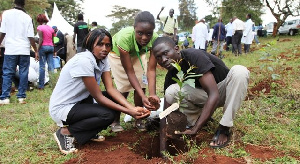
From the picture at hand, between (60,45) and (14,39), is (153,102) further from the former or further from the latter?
(60,45)

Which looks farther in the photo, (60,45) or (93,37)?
(60,45)

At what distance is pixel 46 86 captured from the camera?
5.96m

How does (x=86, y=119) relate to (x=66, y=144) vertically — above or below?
above

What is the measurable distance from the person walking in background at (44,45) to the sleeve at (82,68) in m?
3.63

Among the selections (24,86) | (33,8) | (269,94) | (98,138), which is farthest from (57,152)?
(33,8)

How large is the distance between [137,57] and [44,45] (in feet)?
12.2

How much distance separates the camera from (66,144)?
2.31 metres

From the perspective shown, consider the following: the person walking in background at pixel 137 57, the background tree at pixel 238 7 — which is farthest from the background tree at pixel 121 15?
the person walking in background at pixel 137 57

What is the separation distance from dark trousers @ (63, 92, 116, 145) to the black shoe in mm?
58

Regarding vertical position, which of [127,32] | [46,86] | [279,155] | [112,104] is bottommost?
[46,86]

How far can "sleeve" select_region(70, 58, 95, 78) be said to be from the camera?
215 centimetres

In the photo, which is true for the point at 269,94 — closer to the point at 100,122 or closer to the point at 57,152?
the point at 100,122

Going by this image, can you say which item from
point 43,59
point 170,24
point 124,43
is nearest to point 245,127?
point 124,43

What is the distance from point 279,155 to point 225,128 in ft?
1.53
